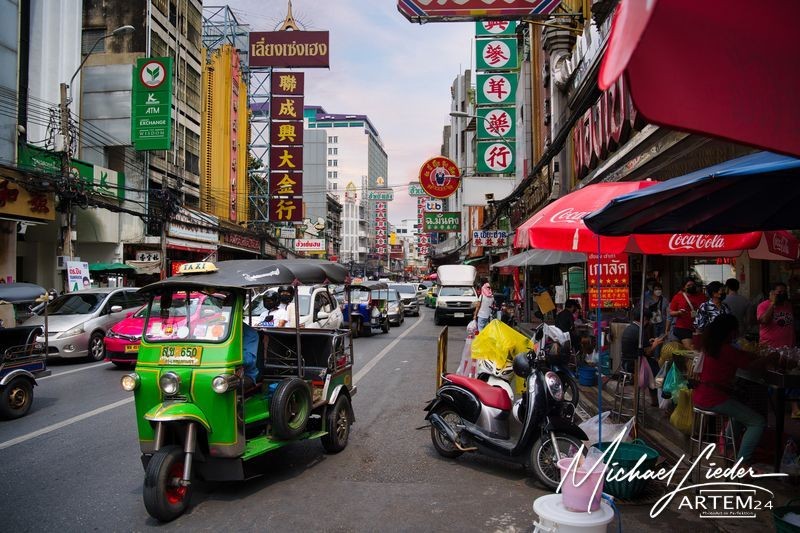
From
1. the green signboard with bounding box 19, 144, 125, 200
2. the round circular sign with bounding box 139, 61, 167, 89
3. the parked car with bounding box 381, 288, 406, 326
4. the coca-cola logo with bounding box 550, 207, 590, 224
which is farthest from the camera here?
the parked car with bounding box 381, 288, 406, 326

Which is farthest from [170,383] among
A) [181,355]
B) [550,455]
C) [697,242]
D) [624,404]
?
[697,242]

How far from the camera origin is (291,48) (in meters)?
38.9

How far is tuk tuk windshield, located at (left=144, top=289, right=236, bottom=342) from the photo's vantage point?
5.18 meters

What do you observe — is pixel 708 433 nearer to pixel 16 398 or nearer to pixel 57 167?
pixel 16 398

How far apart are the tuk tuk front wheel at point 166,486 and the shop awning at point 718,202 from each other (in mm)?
4115

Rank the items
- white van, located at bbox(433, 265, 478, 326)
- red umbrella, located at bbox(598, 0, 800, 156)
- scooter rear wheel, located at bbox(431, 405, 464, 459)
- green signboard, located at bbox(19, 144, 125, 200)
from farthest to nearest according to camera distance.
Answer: white van, located at bbox(433, 265, 478, 326) → green signboard, located at bbox(19, 144, 125, 200) → scooter rear wheel, located at bbox(431, 405, 464, 459) → red umbrella, located at bbox(598, 0, 800, 156)

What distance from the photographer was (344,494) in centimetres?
521

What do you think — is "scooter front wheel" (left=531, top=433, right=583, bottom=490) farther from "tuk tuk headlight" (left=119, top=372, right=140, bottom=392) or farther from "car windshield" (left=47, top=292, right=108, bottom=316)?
"car windshield" (left=47, top=292, right=108, bottom=316)

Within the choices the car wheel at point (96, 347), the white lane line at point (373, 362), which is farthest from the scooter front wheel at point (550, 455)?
the car wheel at point (96, 347)

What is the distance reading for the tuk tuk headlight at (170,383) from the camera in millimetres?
4883

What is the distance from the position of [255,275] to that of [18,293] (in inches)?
237

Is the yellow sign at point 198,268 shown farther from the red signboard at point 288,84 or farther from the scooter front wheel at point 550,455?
the red signboard at point 288,84

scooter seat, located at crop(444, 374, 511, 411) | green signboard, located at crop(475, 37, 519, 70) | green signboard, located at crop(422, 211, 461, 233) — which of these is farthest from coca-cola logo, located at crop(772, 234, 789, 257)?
green signboard, located at crop(422, 211, 461, 233)

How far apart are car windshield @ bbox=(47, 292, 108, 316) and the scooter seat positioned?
11383mm
